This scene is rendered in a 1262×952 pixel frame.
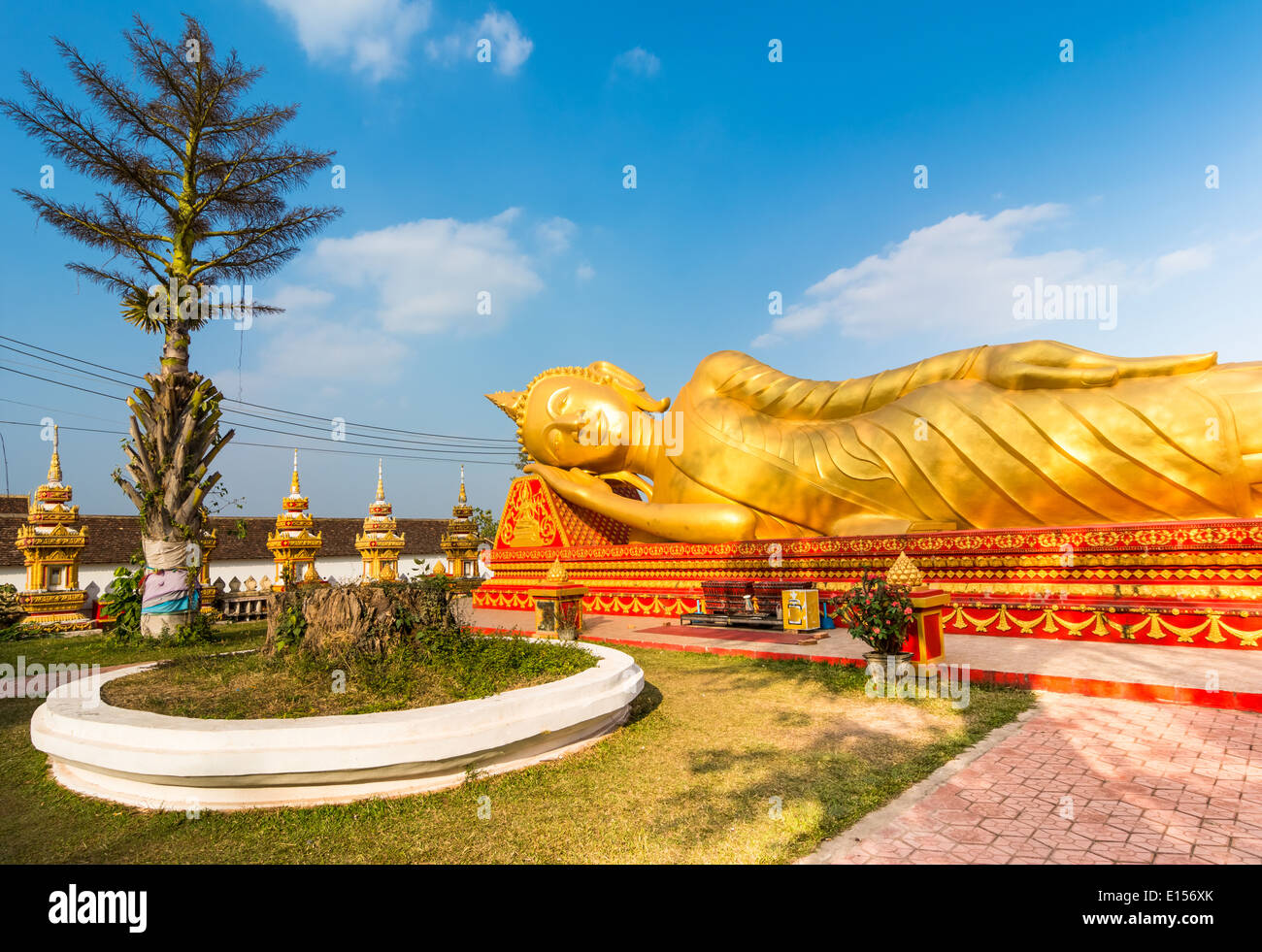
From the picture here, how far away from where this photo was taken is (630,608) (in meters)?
13.2

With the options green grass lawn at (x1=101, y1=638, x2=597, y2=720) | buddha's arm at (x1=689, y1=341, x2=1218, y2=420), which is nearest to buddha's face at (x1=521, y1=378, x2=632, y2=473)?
buddha's arm at (x1=689, y1=341, x2=1218, y2=420)

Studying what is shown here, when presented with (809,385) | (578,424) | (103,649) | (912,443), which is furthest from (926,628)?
(103,649)

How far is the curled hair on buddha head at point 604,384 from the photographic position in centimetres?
1414

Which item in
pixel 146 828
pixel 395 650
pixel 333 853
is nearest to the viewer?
pixel 333 853

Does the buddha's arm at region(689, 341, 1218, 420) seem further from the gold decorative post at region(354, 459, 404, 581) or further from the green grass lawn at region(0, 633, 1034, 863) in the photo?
the gold decorative post at region(354, 459, 404, 581)

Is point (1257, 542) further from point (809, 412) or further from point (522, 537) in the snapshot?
point (522, 537)

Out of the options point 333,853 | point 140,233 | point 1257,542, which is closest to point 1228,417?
point 1257,542

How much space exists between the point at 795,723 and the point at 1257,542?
6.29m

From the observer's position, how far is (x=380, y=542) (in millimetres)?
21594

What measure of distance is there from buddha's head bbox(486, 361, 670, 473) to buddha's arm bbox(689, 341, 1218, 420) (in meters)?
1.67

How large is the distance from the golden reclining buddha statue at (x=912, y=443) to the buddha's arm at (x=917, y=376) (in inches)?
0.9

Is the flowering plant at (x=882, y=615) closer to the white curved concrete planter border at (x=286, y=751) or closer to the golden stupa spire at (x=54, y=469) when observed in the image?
the white curved concrete planter border at (x=286, y=751)

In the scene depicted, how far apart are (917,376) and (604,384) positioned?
6.35 m

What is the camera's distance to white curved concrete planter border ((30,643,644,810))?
3.59 m
